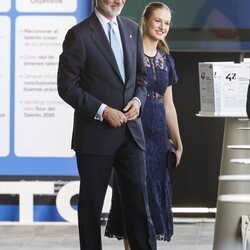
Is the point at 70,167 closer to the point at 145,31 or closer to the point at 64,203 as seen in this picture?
the point at 64,203

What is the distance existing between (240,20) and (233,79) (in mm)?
2009

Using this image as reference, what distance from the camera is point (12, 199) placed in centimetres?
838

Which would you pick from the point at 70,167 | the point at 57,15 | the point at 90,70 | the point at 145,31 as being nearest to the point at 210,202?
the point at 70,167

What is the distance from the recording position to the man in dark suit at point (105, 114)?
5.53 meters

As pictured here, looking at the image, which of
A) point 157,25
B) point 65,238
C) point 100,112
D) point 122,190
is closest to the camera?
point 100,112

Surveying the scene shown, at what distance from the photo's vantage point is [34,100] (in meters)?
8.31

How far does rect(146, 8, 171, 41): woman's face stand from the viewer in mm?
6316

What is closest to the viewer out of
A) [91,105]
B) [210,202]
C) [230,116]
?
[91,105]

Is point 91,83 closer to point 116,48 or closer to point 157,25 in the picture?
point 116,48

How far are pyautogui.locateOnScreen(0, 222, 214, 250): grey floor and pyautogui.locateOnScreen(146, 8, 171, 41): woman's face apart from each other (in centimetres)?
183

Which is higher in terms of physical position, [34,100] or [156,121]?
[156,121]

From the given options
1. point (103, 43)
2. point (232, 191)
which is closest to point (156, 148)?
point (232, 191)

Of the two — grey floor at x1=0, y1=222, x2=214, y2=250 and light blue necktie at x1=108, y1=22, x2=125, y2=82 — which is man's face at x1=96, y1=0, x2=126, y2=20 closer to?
light blue necktie at x1=108, y1=22, x2=125, y2=82

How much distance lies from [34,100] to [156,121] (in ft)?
7.24
